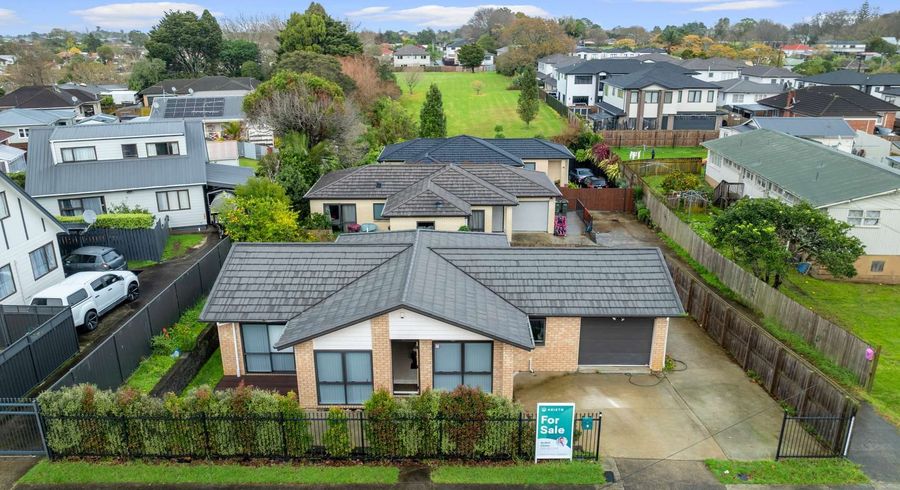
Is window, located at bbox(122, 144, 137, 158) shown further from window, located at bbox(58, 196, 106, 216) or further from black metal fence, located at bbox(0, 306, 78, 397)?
black metal fence, located at bbox(0, 306, 78, 397)

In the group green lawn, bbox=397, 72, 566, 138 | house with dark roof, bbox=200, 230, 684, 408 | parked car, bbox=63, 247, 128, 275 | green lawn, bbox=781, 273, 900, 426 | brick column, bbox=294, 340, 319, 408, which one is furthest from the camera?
green lawn, bbox=397, 72, 566, 138

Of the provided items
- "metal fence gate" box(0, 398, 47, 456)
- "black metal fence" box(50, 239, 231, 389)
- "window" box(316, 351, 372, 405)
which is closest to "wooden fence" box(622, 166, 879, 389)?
"window" box(316, 351, 372, 405)

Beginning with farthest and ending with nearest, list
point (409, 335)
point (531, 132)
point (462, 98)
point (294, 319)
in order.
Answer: point (462, 98)
point (531, 132)
point (294, 319)
point (409, 335)

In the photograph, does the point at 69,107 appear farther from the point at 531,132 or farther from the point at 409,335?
the point at 409,335

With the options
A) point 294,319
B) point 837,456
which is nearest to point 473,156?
point 294,319

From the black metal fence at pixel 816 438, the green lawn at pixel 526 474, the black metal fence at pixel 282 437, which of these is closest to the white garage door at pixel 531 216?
the black metal fence at pixel 816 438

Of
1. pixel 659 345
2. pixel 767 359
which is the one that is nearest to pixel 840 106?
pixel 767 359

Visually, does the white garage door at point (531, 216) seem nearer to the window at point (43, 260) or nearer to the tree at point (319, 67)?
the window at point (43, 260)
